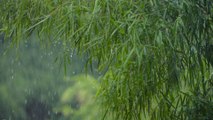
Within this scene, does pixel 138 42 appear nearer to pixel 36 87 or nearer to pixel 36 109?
pixel 36 87

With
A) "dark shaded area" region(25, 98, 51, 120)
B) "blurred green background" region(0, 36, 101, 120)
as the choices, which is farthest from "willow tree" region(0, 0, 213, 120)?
"dark shaded area" region(25, 98, 51, 120)

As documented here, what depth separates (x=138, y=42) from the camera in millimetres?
2373

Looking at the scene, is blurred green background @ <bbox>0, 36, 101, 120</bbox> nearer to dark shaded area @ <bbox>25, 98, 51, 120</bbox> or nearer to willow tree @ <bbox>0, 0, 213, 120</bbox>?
dark shaded area @ <bbox>25, 98, 51, 120</bbox>

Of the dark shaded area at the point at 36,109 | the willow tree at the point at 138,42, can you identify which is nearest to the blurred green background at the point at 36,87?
the dark shaded area at the point at 36,109

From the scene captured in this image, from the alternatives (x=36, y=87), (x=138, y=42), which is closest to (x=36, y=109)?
(x=36, y=87)

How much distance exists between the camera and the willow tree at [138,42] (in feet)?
7.97

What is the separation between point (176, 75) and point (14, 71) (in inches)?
159

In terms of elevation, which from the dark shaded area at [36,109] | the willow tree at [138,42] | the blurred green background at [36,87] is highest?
the willow tree at [138,42]

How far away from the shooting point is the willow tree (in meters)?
2.43

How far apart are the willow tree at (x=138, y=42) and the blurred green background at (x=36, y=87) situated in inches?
136

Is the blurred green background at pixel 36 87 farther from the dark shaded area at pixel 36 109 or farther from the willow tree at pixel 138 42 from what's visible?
the willow tree at pixel 138 42

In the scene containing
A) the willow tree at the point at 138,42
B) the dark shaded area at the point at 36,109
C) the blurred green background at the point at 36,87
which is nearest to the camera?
the willow tree at the point at 138,42

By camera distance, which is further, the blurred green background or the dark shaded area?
the dark shaded area

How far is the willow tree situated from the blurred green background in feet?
11.3
